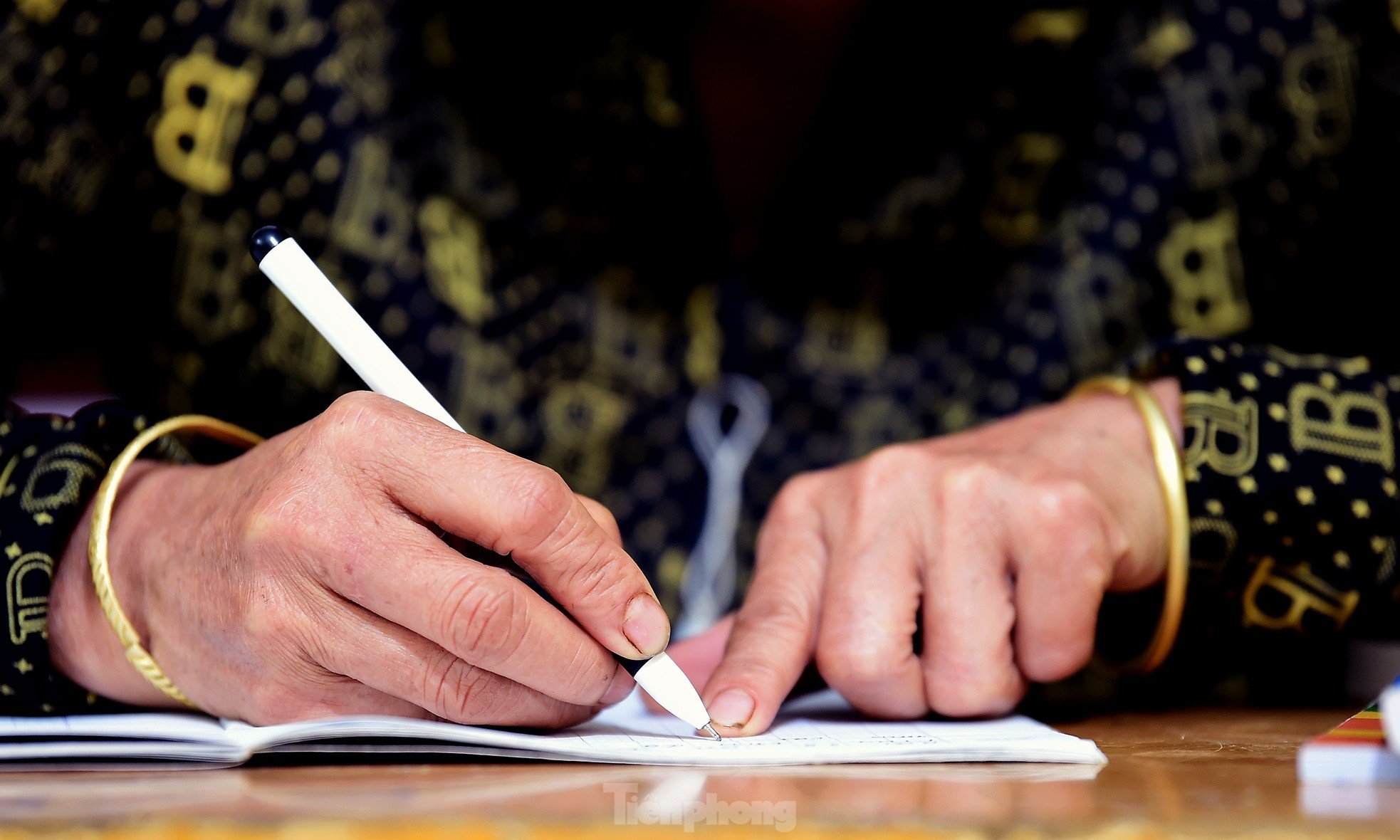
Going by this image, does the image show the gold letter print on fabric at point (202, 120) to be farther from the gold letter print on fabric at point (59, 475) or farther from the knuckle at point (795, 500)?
the knuckle at point (795, 500)

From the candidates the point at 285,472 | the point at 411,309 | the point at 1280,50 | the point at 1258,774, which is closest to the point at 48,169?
the point at 411,309

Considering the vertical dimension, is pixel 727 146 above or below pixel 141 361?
above

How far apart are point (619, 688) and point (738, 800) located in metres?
0.16

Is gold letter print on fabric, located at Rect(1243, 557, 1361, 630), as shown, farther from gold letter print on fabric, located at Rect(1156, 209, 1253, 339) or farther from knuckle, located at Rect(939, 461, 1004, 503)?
gold letter print on fabric, located at Rect(1156, 209, 1253, 339)

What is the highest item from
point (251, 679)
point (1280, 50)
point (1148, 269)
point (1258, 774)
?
point (1280, 50)

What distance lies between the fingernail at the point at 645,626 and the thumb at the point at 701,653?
151 millimetres

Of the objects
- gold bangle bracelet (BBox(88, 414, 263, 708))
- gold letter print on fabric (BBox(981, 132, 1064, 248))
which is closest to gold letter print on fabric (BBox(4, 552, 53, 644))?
gold bangle bracelet (BBox(88, 414, 263, 708))

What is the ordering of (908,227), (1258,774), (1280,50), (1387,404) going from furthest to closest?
(908,227)
(1280,50)
(1387,404)
(1258,774)

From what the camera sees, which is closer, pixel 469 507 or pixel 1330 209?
pixel 469 507

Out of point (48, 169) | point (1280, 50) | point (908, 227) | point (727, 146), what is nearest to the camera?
point (48, 169)

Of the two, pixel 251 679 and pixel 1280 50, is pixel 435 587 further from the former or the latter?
pixel 1280 50

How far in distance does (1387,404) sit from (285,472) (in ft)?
2.09

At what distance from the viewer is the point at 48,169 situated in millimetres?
782

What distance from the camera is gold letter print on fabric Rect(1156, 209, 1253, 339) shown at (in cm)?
90
